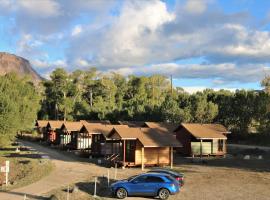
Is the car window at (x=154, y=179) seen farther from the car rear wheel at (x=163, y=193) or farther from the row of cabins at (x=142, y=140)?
the row of cabins at (x=142, y=140)

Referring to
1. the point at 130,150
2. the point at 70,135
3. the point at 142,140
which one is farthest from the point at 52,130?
the point at 142,140

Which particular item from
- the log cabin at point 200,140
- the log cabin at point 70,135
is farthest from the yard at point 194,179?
the log cabin at point 70,135

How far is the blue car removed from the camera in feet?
92.9

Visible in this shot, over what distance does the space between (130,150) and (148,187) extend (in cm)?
1834

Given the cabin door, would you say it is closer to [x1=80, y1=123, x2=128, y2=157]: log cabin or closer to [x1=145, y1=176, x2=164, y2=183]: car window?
[x1=80, y1=123, x2=128, y2=157]: log cabin

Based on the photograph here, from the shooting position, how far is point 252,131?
81.9 metres

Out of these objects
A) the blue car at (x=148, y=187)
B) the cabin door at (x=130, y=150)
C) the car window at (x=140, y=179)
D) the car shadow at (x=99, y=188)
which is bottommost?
the car shadow at (x=99, y=188)

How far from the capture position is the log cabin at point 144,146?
1766 inches

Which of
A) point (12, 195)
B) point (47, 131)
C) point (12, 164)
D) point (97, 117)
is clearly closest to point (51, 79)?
point (97, 117)

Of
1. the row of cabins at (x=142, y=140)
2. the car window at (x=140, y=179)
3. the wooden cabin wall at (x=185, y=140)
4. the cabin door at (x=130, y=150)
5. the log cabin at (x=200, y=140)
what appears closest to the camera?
the car window at (x=140, y=179)

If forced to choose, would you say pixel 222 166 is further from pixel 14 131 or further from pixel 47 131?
pixel 47 131

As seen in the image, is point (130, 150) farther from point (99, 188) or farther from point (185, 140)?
point (99, 188)

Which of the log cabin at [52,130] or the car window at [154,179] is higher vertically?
the log cabin at [52,130]

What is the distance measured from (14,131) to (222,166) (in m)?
27.9
